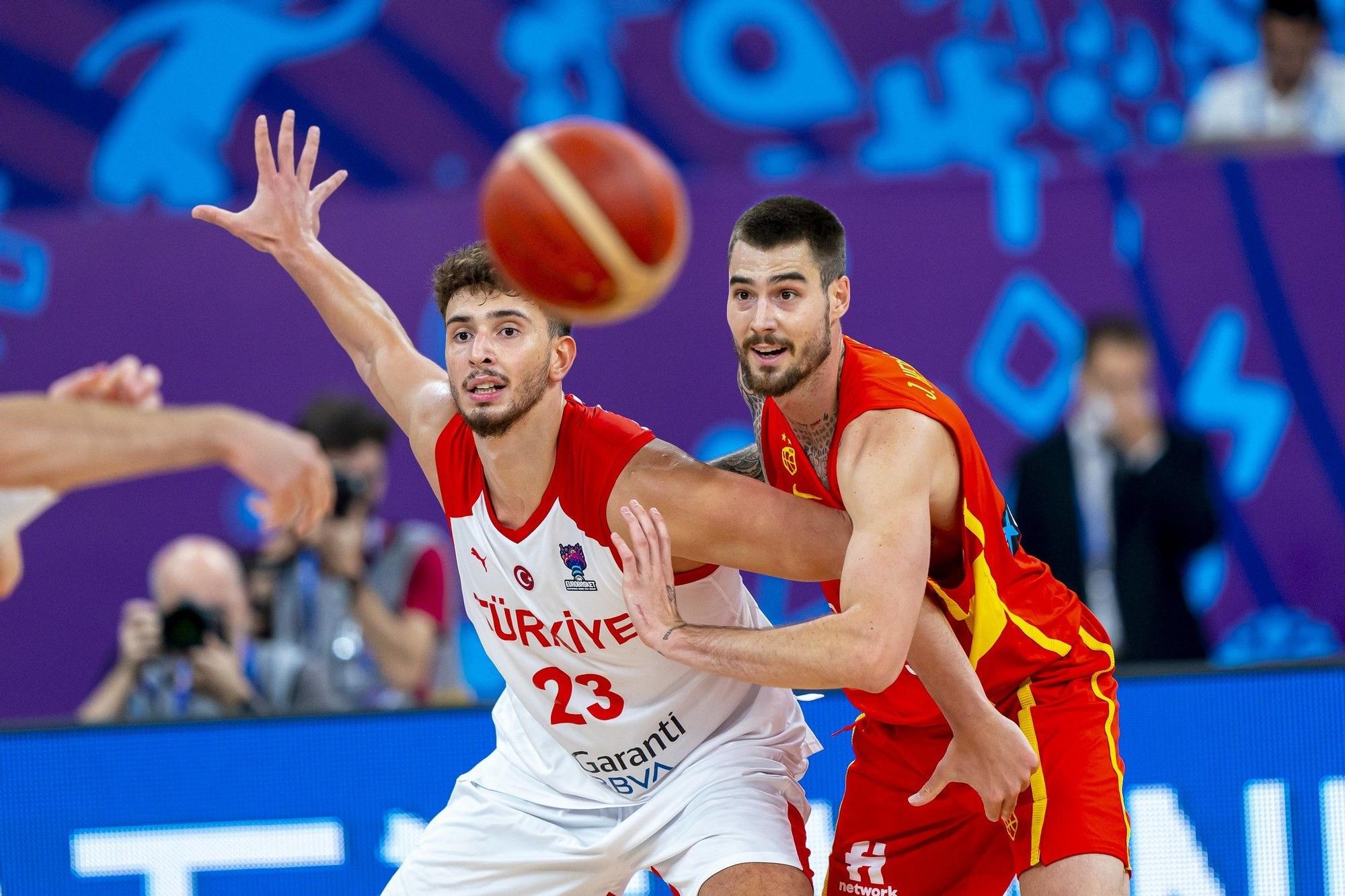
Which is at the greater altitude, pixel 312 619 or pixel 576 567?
pixel 312 619

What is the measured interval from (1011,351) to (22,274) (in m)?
5.36

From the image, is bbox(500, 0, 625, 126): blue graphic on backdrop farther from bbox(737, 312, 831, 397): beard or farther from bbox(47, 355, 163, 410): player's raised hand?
bbox(47, 355, 163, 410): player's raised hand

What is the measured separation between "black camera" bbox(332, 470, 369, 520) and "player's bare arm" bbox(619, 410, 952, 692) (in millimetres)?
3080

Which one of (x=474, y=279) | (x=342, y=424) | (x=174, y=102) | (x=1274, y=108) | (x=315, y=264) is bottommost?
(x=474, y=279)

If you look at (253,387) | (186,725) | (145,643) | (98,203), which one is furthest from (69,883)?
(98,203)

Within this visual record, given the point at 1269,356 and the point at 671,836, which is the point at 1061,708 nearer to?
the point at 671,836

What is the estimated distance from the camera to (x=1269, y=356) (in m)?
8.80

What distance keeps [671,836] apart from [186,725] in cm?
217

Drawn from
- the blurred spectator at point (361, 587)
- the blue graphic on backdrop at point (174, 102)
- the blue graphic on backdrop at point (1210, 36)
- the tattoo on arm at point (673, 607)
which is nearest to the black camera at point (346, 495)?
the blurred spectator at point (361, 587)

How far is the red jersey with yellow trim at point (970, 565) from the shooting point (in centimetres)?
457

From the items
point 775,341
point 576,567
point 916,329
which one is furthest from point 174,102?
point 775,341

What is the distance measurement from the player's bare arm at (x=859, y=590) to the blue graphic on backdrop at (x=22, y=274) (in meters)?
5.53

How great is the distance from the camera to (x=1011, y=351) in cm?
877

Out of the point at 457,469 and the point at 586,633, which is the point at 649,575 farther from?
the point at 457,469
